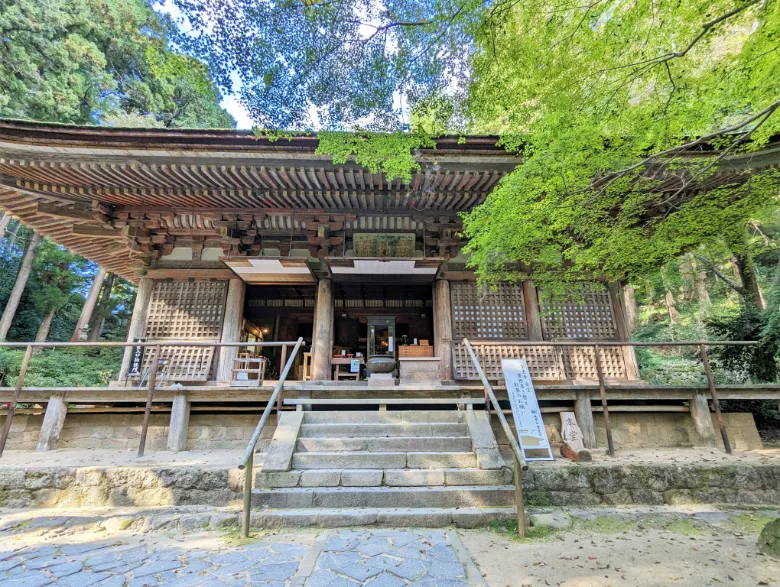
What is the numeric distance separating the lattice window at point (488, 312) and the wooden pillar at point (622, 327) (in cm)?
184

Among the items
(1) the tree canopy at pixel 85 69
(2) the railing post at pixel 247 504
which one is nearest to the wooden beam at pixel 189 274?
(2) the railing post at pixel 247 504

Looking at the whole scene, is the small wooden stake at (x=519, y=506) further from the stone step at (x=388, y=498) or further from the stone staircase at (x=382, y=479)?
the stone step at (x=388, y=498)

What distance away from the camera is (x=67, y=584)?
2.71 m

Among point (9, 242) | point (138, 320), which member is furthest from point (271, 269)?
point (9, 242)

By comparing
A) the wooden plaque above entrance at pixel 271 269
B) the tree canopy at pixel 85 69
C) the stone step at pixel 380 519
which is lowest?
the stone step at pixel 380 519

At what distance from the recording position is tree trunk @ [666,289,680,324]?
651 inches

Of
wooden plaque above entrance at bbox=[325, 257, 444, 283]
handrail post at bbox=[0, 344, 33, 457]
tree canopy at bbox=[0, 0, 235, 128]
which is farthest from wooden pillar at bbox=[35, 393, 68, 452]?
tree canopy at bbox=[0, 0, 235, 128]

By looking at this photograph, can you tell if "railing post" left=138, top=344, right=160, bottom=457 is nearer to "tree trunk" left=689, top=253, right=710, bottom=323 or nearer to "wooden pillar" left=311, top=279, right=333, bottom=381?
"wooden pillar" left=311, top=279, right=333, bottom=381

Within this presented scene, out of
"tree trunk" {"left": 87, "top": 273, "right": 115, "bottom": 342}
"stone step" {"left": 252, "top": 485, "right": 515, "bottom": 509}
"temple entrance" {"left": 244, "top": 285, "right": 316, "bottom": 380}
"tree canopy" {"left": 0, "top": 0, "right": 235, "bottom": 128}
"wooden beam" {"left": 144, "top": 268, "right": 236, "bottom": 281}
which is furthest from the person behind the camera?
"tree trunk" {"left": 87, "top": 273, "right": 115, "bottom": 342}

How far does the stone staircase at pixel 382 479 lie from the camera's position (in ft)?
11.9

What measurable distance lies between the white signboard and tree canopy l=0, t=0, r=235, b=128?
1004 centimetres

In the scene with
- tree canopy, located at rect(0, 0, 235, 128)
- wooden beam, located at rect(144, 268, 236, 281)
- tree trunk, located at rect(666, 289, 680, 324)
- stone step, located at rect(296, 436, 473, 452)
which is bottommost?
stone step, located at rect(296, 436, 473, 452)

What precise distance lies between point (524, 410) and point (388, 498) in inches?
91.7

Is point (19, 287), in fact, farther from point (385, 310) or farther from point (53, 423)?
point (385, 310)
